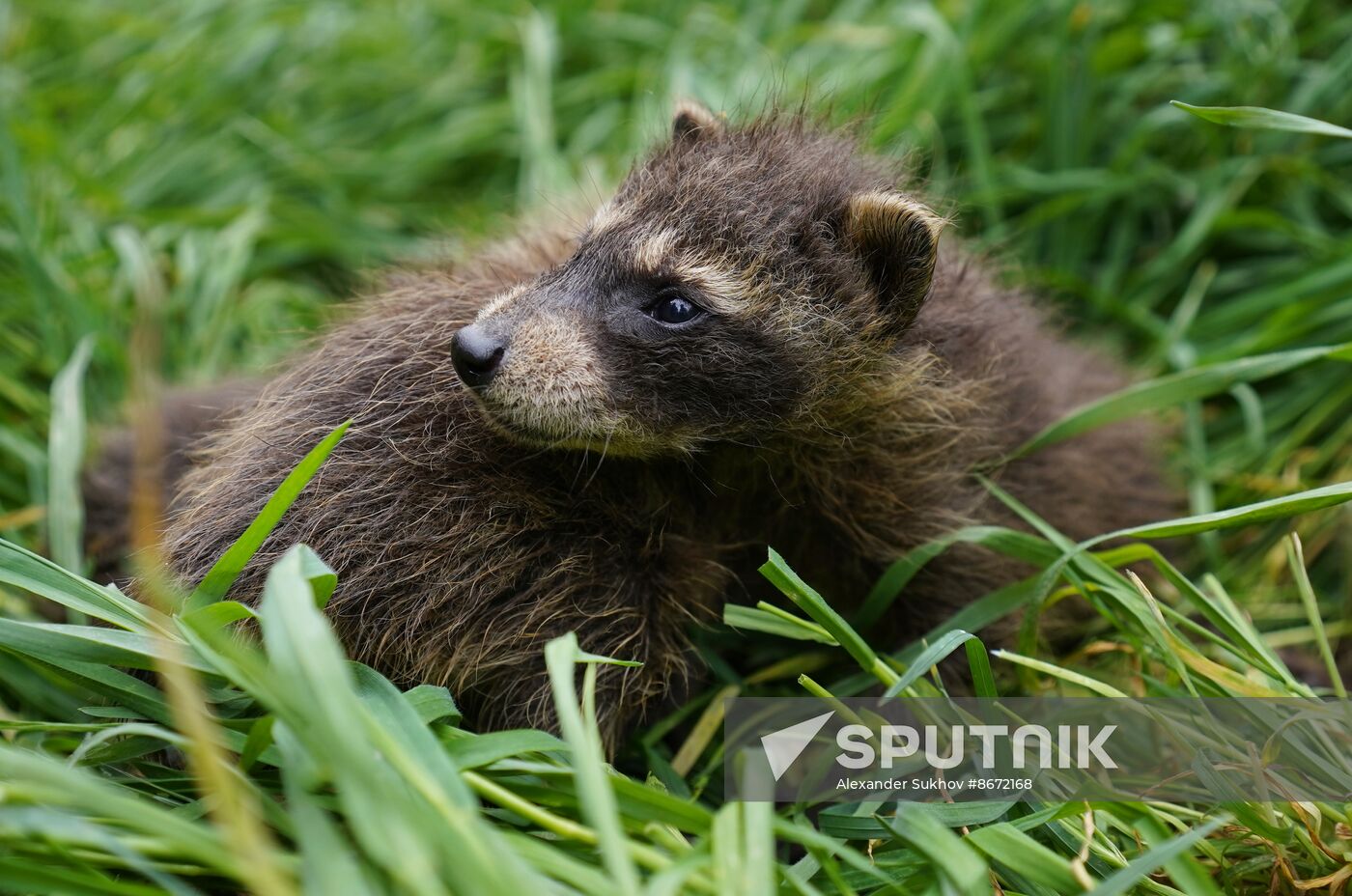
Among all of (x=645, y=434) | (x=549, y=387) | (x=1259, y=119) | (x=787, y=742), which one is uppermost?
(x=549, y=387)

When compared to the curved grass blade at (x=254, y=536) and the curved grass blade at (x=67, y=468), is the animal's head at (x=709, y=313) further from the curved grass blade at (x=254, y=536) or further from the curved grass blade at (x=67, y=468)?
the curved grass blade at (x=67, y=468)

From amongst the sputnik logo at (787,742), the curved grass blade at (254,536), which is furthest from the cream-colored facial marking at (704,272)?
the sputnik logo at (787,742)

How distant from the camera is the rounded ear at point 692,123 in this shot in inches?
133

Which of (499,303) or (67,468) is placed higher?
(499,303)

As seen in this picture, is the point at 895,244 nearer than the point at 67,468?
Yes

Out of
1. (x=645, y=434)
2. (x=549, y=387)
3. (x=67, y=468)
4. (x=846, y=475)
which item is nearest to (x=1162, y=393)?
(x=846, y=475)

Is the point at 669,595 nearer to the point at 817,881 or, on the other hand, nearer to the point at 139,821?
the point at 817,881

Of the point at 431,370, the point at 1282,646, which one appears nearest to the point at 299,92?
the point at 431,370

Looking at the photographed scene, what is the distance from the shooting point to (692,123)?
3475mm

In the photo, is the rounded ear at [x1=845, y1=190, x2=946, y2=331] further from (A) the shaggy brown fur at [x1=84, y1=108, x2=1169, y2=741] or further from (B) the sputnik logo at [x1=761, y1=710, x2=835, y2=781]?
(B) the sputnik logo at [x1=761, y1=710, x2=835, y2=781]

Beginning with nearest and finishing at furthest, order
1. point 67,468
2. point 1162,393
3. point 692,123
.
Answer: point 692,123
point 1162,393
point 67,468

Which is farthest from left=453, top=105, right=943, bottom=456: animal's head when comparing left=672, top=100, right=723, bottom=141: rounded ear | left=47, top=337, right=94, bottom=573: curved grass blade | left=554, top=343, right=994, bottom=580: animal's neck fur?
left=47, top=337, right=94, bottom=573: curved grass blade

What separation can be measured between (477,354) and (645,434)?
0.47m

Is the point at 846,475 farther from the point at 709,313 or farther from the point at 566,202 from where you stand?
the point at 566,202
